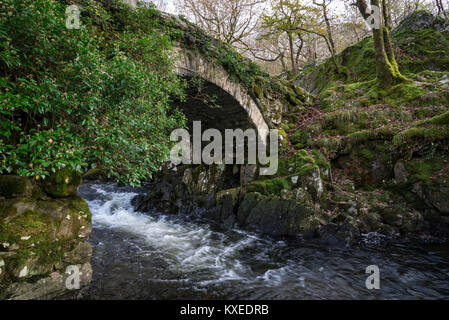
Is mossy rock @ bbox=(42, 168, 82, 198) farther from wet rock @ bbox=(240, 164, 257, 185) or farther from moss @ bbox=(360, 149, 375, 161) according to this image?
moss @ bbox=(360, 149, 375, 161)

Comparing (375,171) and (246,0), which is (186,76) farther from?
(246,0)

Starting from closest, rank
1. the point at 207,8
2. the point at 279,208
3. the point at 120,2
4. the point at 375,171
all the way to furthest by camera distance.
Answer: the point at 120,2
the point at 279,208
the point at 375,171
the point at 207,8

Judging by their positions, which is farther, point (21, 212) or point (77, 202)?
point (77, 202)

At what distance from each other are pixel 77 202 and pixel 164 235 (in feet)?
14.8

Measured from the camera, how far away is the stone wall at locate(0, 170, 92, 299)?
314 cm

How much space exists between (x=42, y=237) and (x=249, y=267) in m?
4.12

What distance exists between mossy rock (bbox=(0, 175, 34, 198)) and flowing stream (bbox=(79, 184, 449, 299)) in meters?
1.90

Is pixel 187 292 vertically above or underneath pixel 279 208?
underneath

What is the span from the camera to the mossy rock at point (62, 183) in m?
3.82

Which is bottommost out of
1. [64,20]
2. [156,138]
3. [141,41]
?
[156,138]

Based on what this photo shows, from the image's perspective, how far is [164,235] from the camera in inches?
320

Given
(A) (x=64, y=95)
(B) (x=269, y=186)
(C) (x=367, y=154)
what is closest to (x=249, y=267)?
(B) (x=269, y=186)

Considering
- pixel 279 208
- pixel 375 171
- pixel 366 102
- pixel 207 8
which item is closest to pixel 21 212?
pixel 279 208

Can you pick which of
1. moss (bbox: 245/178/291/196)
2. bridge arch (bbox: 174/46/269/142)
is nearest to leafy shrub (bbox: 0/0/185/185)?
bridge arch (bbox: 174/46/269/142)
